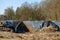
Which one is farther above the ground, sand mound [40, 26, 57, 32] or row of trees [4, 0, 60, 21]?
row of trees [4, 0, 60, 21]

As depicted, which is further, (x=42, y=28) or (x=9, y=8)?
(x=9, y=8)

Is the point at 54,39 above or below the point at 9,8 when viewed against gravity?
below

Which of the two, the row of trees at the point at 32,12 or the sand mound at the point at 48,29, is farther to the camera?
the row of trees at the point at 32,12

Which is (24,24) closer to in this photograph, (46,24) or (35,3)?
(46,24)

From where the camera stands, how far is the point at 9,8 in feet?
205

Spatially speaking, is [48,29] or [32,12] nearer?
[48,29]

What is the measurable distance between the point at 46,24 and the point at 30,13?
37438 millimetres

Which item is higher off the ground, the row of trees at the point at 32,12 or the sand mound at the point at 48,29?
the row of trees at the point at 32,12

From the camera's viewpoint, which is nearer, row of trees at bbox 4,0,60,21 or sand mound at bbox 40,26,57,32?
sand mound at bbox 40,26,57,32

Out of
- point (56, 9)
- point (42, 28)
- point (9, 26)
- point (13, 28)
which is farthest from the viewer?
point (56, 9)

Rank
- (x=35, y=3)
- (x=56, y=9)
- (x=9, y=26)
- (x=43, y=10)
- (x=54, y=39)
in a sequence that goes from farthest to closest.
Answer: (x=35, y=3) → (x=43, y=10) → (x=56, y=9) → (x=9, y=26) → (x=54, y=39)

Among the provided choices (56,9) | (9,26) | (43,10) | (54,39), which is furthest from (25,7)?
(54,39)

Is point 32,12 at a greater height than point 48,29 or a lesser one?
greater

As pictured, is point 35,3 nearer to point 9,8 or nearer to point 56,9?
point 9,8
